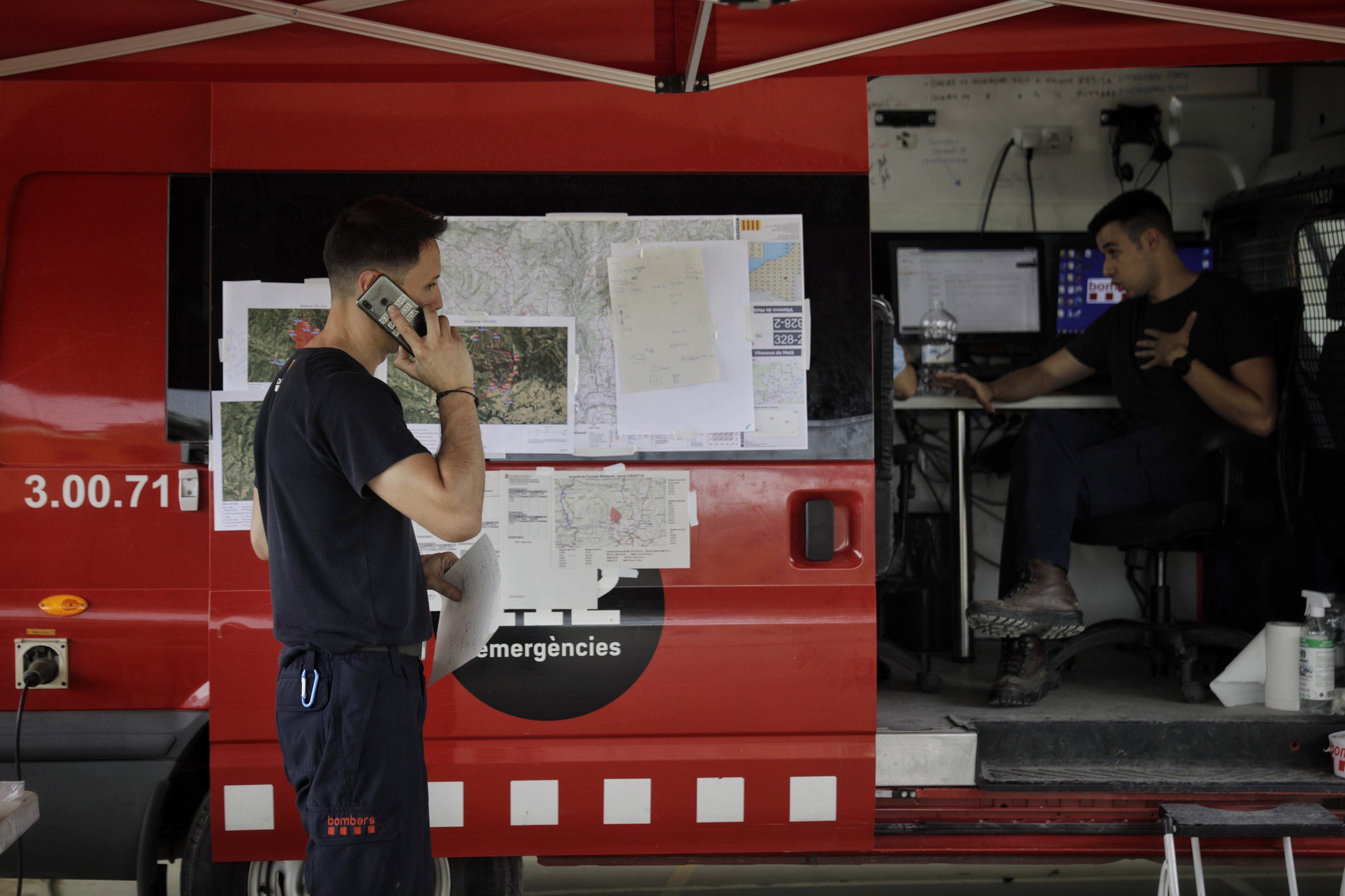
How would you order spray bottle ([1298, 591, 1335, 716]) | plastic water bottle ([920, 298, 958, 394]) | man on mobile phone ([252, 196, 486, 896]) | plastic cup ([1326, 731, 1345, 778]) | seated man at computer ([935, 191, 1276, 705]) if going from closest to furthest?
man on mobile phone ([252, 196, 486, 896]) → plastic cup ([1326, 731, 1345, 778]) → spray bottle ([1298, 591, 1335, 716]) → seated man at computer ([935, 191, 1276, 705]) → plastic water bottle ([920, 298, 958, 394])

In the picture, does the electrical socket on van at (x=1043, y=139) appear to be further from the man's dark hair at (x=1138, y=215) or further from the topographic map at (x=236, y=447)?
the topographic map at (x=236, y=447)

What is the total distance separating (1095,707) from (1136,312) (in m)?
1.53

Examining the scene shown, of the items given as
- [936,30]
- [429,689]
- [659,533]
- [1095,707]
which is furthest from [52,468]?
[1095,707]

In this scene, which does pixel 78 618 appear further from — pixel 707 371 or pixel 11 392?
pixel 707 371

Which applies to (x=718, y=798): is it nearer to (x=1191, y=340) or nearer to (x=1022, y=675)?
(x=1022, y=675)

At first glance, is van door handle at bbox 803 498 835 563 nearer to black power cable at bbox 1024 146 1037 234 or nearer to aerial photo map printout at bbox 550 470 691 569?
aerial photo map printout at bbox 550 470 691 569

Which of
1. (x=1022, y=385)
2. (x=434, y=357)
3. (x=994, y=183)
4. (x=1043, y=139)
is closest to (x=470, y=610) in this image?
(x=434, y=357)

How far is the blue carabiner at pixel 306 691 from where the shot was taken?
192 cm

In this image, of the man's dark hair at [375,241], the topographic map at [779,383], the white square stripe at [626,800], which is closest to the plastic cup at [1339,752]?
the topographic map at [779,383]

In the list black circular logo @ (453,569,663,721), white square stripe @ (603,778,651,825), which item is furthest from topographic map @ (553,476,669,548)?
white square stripe @ (603,778,651,825)

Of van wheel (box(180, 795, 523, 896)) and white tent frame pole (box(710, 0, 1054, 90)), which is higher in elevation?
white tent frame pole (box(710, 0, 1054, 90))

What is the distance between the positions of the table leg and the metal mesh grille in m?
1.10

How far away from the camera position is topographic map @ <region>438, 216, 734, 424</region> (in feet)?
8.62

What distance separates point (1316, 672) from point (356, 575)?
259 cm
